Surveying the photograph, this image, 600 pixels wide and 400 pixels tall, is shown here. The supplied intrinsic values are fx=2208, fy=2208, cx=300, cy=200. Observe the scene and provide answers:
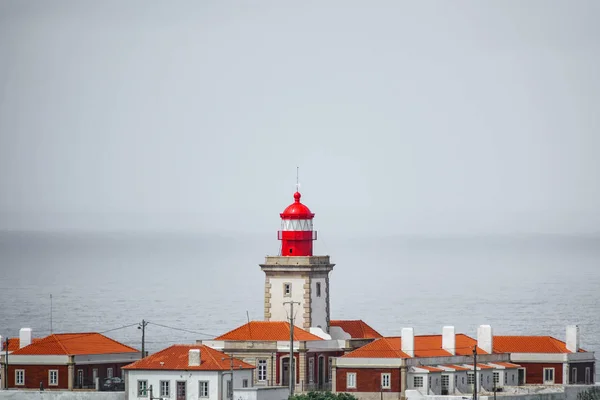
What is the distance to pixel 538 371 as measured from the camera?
88875 millimetres

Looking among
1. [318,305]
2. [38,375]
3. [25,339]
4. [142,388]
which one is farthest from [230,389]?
[25,339]

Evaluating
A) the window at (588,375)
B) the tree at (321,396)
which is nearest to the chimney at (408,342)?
the tree at (321,396)

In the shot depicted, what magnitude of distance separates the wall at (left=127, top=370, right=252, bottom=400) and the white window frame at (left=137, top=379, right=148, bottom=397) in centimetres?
11

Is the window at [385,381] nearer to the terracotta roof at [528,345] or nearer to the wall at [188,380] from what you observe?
the wall at [188,380]

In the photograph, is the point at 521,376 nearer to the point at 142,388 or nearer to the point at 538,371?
the point at 538,371

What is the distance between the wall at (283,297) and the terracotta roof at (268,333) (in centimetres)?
111

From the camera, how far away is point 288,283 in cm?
8975

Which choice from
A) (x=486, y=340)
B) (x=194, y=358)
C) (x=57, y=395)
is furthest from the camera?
(x=486, y=340)

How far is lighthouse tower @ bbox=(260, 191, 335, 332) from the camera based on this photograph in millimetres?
89500

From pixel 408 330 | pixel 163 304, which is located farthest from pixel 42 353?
pixel 163 304

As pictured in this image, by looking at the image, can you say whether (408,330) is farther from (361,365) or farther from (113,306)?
(113,306)

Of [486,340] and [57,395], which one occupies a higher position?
[486,340]

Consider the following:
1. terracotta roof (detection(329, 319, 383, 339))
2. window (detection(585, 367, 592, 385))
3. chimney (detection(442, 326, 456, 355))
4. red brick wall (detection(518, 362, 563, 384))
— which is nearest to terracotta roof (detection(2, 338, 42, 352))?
terracotta roof (detection(329, 319, 383, 339))

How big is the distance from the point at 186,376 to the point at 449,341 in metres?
11.9
